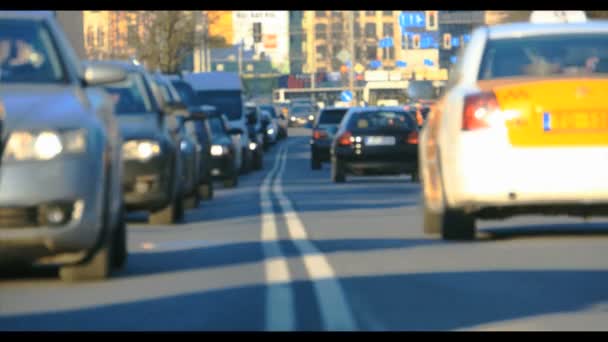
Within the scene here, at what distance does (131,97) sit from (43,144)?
8.71 meters

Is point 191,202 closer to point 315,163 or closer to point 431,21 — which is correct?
point 315,163

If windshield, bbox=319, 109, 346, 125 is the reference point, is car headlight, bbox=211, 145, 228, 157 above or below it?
above

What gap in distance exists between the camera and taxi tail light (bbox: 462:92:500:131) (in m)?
14.1

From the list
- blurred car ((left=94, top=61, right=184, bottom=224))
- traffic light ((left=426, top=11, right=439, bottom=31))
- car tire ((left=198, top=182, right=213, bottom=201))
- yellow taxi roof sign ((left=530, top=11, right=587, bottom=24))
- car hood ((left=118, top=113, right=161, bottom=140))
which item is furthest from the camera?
traffic light ((left=426, top=11, right=439, bottom=31))

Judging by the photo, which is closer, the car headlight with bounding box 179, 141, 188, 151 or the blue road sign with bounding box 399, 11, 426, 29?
the car headlight with bounding box 179, 141, 188, 151

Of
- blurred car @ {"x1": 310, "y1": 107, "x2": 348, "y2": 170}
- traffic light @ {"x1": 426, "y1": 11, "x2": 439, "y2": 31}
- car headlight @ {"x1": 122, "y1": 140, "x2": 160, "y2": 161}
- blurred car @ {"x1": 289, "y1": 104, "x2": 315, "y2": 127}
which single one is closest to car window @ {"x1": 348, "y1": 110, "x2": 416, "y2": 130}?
blurred car @ {"x1": 310, "y1": 107, "x2": 348, "y2": 170}

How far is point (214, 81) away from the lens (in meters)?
54.3

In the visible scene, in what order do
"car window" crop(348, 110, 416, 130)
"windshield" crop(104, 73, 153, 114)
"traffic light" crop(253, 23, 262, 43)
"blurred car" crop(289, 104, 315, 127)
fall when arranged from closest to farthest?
"windshield" crop(104, 73, 153, 114) → "car window" crop(348, 110, 416, 130) → "blurred car" crop(289, 104, 315, 127) → "traffic light" crop(253, 23, 262, 43)

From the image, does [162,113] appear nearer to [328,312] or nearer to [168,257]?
[168,257]

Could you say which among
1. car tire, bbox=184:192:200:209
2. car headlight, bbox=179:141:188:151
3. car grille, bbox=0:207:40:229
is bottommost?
car tire, bbox=184:192:200:209

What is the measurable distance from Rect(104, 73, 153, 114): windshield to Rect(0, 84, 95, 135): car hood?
752cm

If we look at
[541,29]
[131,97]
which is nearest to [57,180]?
[541,29]

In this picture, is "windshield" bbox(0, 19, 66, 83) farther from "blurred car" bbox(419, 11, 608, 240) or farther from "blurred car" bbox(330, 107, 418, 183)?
"blurred car" bbox(330, 107, 418, 183)

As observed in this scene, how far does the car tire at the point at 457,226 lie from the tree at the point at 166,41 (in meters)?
60.9
